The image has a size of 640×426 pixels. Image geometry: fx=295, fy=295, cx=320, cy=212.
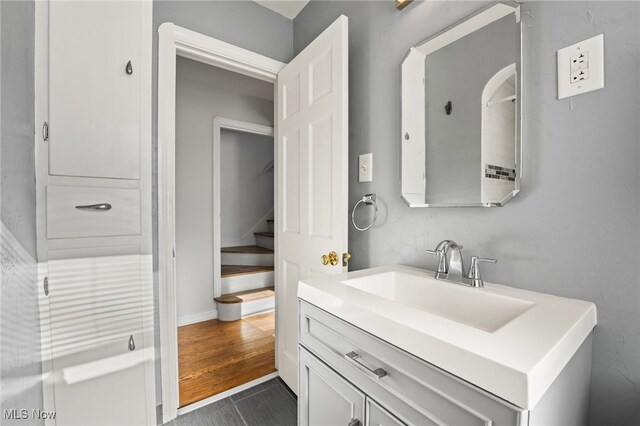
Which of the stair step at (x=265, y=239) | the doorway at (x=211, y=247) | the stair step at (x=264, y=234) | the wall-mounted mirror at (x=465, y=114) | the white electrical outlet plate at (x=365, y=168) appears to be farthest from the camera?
the stair step at (x=264, y=234)

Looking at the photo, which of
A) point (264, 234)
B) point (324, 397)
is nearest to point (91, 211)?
point (324, 397)

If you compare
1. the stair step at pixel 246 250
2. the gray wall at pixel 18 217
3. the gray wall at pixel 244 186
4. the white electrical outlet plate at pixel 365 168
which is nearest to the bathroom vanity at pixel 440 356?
the white electrical outlet plate at pixel 365 168

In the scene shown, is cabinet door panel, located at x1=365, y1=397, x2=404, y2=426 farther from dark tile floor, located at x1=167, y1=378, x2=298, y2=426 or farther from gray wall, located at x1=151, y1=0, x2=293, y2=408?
gray wall, located at x1=151, y1=0, x2=293, y2=408

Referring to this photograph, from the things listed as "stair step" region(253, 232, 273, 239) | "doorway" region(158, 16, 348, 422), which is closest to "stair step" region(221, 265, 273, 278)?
"stair step" region(253, 232, 273, 239)

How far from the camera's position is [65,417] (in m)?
1.25

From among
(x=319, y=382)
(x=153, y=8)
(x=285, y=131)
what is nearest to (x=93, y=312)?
(x=319, y=382)

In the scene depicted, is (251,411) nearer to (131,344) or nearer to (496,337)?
(131,344)

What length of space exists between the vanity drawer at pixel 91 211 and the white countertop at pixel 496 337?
1.05 meters

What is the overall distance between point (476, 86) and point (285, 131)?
1151mm

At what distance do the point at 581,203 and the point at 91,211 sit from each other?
71.1 inches

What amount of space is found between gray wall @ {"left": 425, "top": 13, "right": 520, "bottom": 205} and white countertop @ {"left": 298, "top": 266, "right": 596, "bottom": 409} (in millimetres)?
427

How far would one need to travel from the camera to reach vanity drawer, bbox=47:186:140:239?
48.5 inches

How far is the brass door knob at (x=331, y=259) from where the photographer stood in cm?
142

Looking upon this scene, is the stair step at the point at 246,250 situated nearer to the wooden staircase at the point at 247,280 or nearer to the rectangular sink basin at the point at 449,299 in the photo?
the wooden staircase at the point at 247,280
